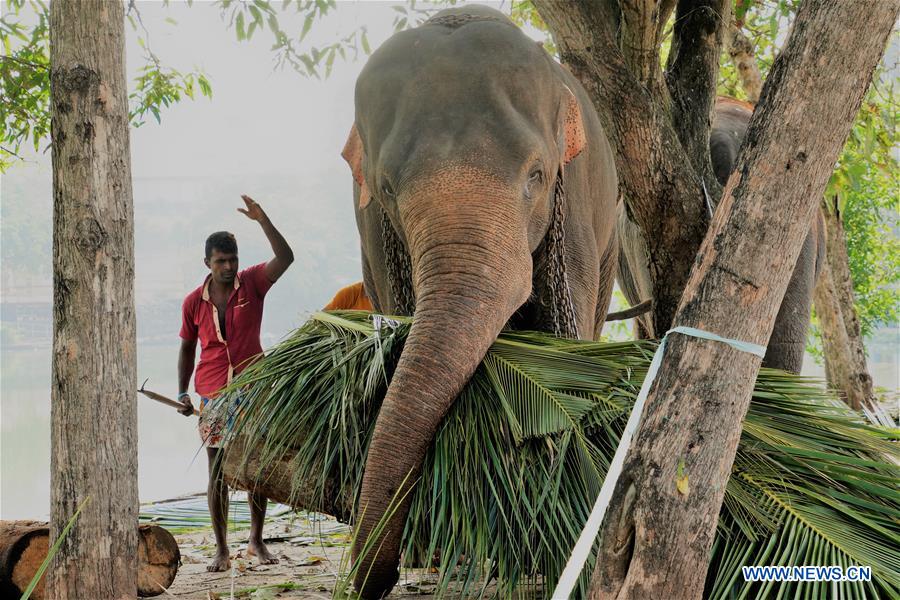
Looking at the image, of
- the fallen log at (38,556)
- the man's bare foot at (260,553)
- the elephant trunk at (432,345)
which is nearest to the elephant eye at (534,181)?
the elephant trunk at (432,345)

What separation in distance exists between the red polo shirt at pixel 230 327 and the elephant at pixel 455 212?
0.82 m

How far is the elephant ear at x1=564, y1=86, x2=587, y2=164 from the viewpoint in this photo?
3578mm

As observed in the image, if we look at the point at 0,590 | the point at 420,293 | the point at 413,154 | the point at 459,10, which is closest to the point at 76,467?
the point at 0,590

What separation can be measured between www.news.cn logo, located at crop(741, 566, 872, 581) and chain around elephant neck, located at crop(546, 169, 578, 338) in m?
1.38

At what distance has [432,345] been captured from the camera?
8.45ft

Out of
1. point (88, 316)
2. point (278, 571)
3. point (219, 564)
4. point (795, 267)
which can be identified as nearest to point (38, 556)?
point (219, 564)

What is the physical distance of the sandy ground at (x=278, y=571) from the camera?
331cm

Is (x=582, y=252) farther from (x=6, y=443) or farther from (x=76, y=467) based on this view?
(x=6, y=443)

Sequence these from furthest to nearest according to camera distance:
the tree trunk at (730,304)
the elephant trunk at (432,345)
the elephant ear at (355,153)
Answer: the elephant ear at (355,153) → the elephant trunk at (432,345) → the tree trunk at (730,304)

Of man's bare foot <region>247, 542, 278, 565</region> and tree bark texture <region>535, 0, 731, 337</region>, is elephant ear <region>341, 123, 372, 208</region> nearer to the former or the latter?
tree bark texture <region>535, 0, 731, 337</region>

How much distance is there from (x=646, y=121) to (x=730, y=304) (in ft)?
7.87

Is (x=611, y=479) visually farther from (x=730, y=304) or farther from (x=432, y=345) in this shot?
(x=432, y=345)

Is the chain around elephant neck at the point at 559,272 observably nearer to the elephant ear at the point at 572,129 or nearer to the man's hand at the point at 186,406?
the elephant ear at the point at 572,129

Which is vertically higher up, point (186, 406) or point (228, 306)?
point (228, 306)
